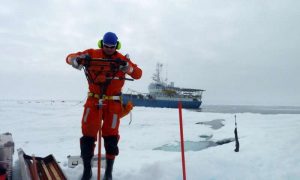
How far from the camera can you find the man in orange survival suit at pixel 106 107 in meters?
3.00

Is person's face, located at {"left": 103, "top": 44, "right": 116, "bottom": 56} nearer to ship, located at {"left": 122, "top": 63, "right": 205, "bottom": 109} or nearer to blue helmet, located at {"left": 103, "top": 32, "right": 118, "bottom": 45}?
blue helmet, located at {"left": 103, "top": 32, "right": 118, "bottom": 45}

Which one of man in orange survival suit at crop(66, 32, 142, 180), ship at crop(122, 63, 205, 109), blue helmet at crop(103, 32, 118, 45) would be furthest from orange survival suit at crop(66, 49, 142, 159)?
ship at crop(122, 63, 205, 109)

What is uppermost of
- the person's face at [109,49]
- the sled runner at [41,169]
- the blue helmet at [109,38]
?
the blue helmet at [109,38]

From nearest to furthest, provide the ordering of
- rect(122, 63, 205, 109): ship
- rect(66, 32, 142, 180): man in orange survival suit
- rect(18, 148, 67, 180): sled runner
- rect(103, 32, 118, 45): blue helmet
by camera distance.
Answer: rect(18, 148, 67, 180): sled runner
rect(66, 32, 142, 180): man in orange survival suit
rect(103, 32, 118, 45): blue helmet
rect(122, 63, 205, 109): ship

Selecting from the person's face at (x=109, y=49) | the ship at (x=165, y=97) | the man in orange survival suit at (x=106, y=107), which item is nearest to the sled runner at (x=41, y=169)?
the man in orange survival suit at (x=106, y=107)

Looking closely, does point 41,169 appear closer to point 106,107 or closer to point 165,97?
point 106,107

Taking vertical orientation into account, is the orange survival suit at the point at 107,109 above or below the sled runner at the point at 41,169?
above

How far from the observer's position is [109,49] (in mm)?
3207

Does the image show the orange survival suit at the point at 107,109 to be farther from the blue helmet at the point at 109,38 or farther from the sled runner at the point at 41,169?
the sled runner at the point at 41,169

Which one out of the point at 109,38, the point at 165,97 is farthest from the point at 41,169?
the point at 165,97

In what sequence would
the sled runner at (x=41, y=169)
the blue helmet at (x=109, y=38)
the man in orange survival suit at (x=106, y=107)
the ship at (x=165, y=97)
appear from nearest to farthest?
the sled runner at (x=41, y=169)
the man in orange survival suit at (x=106, y=107)
the blue helmet at (x=109, y=38)
the ship at (x=165, y=97)

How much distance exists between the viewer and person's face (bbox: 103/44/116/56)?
10.5 ft

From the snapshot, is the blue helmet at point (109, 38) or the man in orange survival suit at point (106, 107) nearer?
the man in orange survival suit at point (106, 107)

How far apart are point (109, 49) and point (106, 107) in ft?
2.22
